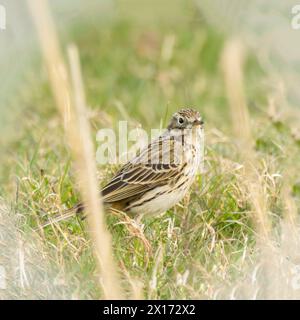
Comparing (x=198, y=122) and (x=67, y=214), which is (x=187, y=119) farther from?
(x=67, y=214)

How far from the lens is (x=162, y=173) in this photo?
7.19 meters

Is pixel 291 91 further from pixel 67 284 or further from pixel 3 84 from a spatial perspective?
pixel 67 284

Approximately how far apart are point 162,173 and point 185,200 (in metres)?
0.29

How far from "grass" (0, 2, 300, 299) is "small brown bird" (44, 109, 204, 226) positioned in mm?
157

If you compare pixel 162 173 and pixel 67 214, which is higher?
pixel 162 173

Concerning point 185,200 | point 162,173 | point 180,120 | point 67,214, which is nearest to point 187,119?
point 180,120

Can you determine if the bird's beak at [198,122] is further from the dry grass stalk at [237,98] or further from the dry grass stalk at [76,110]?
the dry grass stalk at [76,110]

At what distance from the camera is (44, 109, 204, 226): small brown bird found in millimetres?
7023

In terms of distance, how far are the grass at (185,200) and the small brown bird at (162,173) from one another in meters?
0.16

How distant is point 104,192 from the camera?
23.1ft

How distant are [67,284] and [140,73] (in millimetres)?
6019

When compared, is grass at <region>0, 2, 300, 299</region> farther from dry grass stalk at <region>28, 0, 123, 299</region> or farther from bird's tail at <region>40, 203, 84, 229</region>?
dry grass stalk at <region>28, 0, 123, 299</region>

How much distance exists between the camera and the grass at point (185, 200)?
5988mm

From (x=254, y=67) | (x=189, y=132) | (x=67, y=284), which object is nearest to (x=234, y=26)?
(x=254, y=67)
